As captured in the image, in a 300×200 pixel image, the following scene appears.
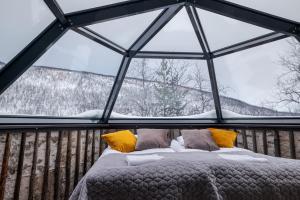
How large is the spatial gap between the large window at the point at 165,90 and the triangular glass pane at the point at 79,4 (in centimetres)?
153

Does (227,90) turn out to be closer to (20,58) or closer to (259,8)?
(259,8)

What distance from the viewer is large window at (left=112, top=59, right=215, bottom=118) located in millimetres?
4070

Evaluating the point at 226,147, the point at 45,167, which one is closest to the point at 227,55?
the point at 226,147

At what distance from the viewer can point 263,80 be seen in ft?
11.0

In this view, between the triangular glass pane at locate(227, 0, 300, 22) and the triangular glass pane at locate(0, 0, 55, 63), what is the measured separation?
2.22 m

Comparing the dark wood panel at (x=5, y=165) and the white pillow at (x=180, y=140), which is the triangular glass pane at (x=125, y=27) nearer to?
the dark wood panel at (x=5, y=165)

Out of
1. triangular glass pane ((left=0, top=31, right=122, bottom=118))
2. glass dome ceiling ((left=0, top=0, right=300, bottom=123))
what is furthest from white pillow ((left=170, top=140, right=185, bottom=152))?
triangular glass pane ((left=0, top=31, right=122, bottom=118))

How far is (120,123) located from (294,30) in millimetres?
3256

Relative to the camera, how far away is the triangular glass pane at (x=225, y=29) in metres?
2.87

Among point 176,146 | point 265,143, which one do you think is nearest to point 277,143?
point 265,143

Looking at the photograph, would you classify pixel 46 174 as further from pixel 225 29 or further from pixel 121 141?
pixel 225 29

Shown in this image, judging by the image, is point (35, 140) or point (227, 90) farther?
point (227, 90)

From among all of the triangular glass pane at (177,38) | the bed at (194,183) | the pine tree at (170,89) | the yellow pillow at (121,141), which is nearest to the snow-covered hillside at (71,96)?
the pine tree at (170,89)

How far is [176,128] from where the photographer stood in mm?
4324
